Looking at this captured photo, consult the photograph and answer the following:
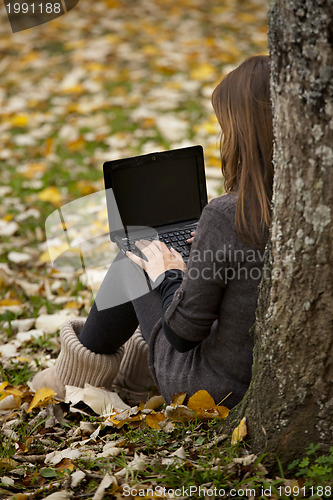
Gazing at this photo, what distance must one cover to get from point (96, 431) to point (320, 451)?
0.78 m

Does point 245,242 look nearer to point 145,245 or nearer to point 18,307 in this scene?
point 145,245

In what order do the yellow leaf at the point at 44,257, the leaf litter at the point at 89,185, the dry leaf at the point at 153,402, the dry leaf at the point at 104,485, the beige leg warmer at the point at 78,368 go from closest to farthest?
1. the dry leaf at the point at 104,485
2. the leaf litter at the point at 89,185
3. the dry leaf at the point at 153,402
4. the beige leg warmer at the point at 78,368
5. the yellow leaf at the point at 44,257

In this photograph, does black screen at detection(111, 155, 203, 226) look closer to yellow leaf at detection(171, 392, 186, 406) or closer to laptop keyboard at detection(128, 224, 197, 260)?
laptop keyboard at detection(128, 224, 197, 260)

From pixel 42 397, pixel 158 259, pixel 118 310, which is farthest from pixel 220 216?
pixel 42 397

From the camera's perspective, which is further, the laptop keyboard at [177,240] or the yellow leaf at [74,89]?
the yellow leaf at [74,89]

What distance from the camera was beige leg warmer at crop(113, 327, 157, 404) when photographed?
2535mm

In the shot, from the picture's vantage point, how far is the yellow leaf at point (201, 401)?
193 centimetres

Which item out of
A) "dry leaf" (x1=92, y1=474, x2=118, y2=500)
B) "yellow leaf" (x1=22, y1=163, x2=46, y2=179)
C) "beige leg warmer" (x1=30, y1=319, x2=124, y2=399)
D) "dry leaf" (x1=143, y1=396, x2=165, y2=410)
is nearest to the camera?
"dry leaf" (x1=92, y1=474, x2=118, y2=500)

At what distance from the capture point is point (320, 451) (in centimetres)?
159

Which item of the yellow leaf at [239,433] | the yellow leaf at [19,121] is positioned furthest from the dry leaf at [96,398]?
the yellow leaf at [19,121]

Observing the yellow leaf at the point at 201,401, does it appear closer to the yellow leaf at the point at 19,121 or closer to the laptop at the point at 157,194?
the laptop at the point at 157,194

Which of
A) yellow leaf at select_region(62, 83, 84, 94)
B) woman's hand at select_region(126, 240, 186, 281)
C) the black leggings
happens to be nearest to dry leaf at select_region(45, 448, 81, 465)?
the black leggings

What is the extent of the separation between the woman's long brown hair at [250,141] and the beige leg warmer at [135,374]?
1005 mm

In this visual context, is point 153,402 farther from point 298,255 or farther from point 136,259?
point 298,255
